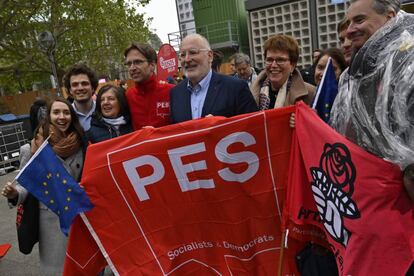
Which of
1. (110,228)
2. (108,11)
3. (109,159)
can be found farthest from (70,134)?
(108,11)

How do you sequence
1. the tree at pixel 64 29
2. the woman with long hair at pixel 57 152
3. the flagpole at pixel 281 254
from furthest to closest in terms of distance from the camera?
the tree at pixel 64 29, the woman with long hair at pixel 57 152, the flagpole at pixel 281 254

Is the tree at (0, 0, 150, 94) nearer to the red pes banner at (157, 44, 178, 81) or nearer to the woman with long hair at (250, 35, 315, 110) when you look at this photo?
the red pes banner at (157, 44, 178, 81)

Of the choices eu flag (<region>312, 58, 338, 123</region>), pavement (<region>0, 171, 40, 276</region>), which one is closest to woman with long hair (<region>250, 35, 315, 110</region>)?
eu flag (<region>312, 58, 338, 123</region>)

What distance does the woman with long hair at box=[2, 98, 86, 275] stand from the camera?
284 cm

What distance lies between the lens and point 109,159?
2469 mm

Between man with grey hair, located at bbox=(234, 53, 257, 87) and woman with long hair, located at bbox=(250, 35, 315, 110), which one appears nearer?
woman with long hair, located at bbox=(250, 35, 315, 110)

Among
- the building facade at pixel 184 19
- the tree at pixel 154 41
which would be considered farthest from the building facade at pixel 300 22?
the tree at pixel 154 41

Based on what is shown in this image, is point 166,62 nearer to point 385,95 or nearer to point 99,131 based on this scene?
point 99,131

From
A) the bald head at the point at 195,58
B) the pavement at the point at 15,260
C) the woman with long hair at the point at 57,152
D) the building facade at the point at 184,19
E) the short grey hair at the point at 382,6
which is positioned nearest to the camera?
the short grey hair at the point at 382,6

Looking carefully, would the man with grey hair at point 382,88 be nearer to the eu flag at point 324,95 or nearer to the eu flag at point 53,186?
the eu flag at point 324,95

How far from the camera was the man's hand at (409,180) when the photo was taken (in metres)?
1.46

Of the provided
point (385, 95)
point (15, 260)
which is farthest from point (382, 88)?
point (15, 260)

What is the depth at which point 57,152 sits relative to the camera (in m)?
2.80

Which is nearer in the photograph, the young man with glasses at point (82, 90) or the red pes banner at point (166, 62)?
the young man with glasses at point (82, 90)
